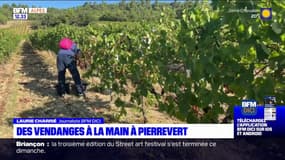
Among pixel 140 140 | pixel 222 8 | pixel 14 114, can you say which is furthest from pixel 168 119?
pixel 222 8

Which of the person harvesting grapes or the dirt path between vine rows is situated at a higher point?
the person harvesting grapes

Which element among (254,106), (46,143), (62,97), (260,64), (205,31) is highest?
(205,31)

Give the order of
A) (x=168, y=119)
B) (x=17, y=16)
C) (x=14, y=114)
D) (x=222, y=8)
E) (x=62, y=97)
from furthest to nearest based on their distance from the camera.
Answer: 1. (x=62, y=97)
2. (x=14, y=114)
3. (x=168, y=119)
4. (x=17, y=16)
5. (x=222, y=8)

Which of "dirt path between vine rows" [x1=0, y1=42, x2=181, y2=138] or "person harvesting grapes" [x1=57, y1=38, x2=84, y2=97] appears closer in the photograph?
"dirt path between vine rows" [x1=0, y1=42, x2=181, y2=138]

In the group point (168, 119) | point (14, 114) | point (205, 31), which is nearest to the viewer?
point (205, 31)

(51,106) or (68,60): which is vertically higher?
(68,60)

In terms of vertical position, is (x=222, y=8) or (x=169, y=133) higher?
(x=222, y=8)

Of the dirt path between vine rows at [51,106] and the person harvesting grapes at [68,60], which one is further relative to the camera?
the person harvesting grapes at [68,60]

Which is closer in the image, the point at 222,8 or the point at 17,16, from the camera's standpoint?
the point at 222,8

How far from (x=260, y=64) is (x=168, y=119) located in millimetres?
2928

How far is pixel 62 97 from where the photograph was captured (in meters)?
8.39

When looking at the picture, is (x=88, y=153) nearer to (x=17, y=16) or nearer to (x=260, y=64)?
(x=260, y=64)

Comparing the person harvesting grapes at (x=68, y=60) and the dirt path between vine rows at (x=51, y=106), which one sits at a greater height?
the person harvesting grapes at (x=68, y=60)

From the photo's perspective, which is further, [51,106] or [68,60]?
[68,60]
